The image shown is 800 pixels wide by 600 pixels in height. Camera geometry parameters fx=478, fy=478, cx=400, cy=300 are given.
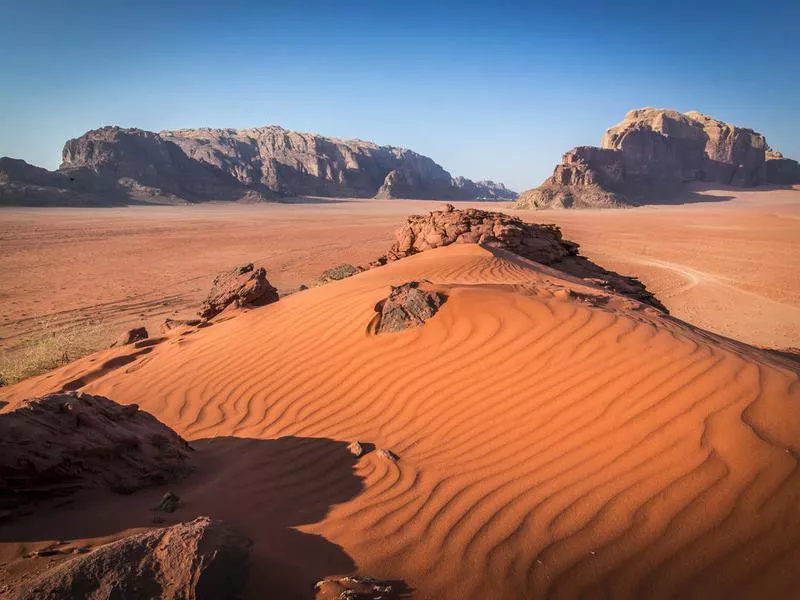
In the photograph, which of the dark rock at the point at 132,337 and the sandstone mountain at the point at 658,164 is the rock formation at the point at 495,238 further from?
the sandstone mountain at the point at 658,164

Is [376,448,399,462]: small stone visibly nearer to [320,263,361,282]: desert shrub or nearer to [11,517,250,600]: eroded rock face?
[11,517,250,600]: eroded rock face

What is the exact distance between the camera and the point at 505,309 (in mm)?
5074

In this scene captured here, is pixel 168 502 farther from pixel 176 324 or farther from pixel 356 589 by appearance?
pixel 176 324

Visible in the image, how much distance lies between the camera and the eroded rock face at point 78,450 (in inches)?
103

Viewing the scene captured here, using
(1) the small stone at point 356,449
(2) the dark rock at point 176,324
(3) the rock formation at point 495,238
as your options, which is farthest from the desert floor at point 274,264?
(1) the small stone at point 356,449

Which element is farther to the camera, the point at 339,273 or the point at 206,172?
the point at 206,172

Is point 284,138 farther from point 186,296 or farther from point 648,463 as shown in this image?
point 648,463

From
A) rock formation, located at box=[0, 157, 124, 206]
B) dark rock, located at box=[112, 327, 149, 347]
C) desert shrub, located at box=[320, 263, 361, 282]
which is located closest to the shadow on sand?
dark rock, located at box=[112, 327, 149, 347]

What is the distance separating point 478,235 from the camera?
11.1m

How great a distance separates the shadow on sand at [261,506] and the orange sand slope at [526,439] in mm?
32

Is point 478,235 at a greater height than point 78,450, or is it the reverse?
point 478,235

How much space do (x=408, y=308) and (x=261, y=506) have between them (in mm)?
2974

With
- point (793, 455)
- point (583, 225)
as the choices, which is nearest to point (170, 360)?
point (793, 455)

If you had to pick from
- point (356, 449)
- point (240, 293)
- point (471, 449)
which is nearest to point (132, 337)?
point (240, 293)
